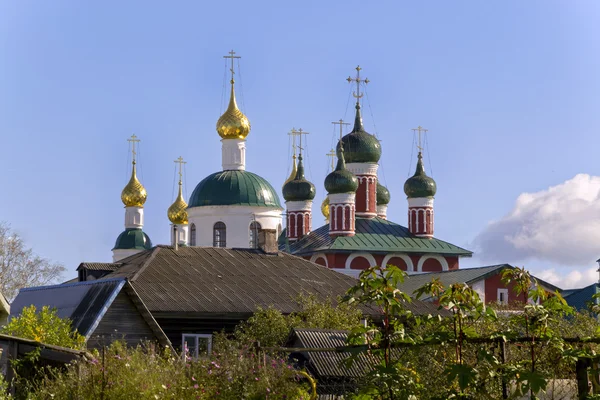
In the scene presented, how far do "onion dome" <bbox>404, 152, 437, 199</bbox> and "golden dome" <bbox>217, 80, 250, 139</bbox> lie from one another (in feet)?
30.9

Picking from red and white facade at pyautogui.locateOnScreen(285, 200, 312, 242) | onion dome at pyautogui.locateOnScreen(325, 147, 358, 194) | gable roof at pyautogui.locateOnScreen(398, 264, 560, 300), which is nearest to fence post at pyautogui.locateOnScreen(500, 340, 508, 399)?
gable roof at pyautogui.locateOnScreen(398, 264, 560, 300)

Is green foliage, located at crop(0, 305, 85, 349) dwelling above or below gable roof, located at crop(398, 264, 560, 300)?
below

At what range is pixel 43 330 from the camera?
20.1m

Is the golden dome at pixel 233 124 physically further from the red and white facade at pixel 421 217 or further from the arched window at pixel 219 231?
the red and white facade at pixel 421 217

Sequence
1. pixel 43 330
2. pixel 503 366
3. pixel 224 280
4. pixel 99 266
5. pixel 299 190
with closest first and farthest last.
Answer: pixel 503 366 → pixel 43 330 → pixel 224 280 → pixel 99 266 → pixel 299 190

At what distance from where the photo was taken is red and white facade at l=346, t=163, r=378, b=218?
67750mm

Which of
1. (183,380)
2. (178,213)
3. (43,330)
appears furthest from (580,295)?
(183,380)

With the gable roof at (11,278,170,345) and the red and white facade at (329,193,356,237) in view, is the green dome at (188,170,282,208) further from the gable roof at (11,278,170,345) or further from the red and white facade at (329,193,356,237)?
the gable roof at (11,278,170,345)

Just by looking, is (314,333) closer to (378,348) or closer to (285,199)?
(378,348)

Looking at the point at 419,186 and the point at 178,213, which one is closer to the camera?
the point at 419,186

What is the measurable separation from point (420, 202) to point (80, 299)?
44.4 m

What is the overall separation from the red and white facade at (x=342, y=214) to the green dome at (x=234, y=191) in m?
2.86

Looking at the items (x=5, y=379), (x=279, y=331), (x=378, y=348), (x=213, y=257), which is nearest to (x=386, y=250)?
(x=213, y=257)

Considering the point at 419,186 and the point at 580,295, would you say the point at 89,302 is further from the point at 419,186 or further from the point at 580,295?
the point at 419,186
